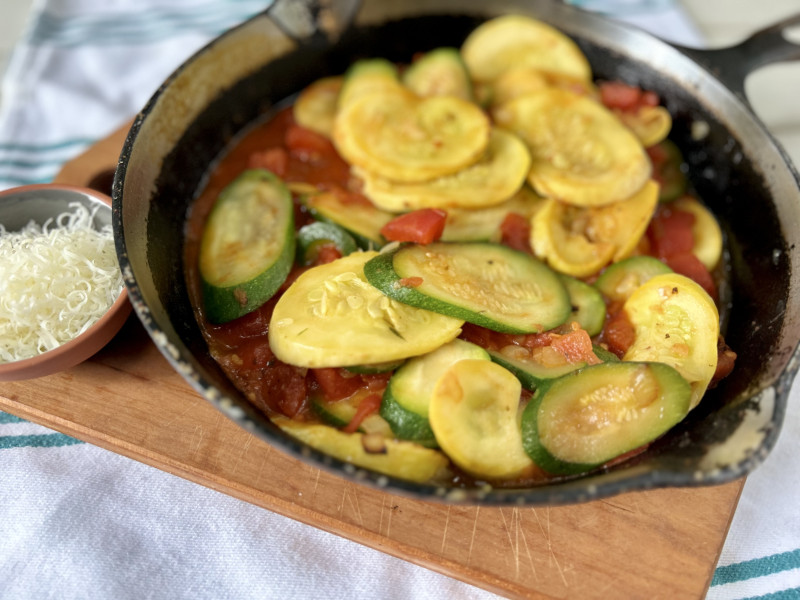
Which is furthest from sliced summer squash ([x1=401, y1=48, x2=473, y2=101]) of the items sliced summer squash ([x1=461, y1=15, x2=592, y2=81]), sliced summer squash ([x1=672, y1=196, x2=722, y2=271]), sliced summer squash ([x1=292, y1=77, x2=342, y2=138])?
sliced summer squash ([x1=672, y1=196, x2=722, y2=271])

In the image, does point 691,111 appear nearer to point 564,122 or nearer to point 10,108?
point 564,122

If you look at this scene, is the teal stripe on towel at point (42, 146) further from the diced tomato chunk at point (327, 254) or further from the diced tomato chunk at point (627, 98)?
the diced tomato chunk at point (627, 98)

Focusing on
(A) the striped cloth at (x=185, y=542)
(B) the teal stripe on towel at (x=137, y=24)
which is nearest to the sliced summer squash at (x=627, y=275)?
(A) the striped cloth at (x=185, y=542)

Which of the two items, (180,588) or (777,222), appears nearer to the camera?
(180,588)

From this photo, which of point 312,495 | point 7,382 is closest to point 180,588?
point 312,495

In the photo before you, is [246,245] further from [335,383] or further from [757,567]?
[757,567]

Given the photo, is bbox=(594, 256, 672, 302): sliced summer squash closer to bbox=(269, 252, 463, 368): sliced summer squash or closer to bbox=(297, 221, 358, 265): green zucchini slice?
bbox=(269, 252, 463, 368): sliced summer squash

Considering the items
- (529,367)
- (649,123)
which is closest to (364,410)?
(529,367)

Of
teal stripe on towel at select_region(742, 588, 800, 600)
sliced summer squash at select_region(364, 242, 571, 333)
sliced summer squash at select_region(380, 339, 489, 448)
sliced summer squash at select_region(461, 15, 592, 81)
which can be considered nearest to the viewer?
sliced summer squash at select_region(380, 339, 489, 448)
